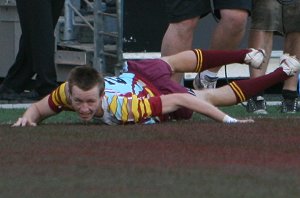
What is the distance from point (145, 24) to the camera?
38.2 ft

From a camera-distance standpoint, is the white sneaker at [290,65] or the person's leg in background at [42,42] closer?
the white sneaker at [290,65]

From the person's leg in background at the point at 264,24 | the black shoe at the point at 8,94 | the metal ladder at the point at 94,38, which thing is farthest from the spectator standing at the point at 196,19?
the metal ladder at the point at 94,38

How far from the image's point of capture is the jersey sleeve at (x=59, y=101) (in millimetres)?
7719

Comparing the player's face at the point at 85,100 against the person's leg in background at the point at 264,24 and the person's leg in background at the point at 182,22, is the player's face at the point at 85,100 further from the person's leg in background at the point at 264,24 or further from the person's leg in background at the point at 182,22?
the person's leg in background at the point at 264,24

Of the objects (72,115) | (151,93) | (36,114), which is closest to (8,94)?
(72,115)

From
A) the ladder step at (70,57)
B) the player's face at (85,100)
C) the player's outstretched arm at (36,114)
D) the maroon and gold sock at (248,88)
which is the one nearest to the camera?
the player's face at (85,100)

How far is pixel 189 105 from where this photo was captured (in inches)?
305

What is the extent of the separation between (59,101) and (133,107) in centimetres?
45

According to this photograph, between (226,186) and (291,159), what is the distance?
90 cm

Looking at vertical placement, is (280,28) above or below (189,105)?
above

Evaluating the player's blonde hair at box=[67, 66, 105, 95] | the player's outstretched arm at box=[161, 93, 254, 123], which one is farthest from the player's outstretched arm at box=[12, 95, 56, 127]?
the player's outstretched arm at box=[161, 93, 254, 123]

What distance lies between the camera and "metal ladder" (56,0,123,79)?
11.2 metres

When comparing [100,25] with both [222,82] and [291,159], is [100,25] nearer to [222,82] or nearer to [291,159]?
[222,82]

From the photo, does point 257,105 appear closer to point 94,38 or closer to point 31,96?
point 31,96
